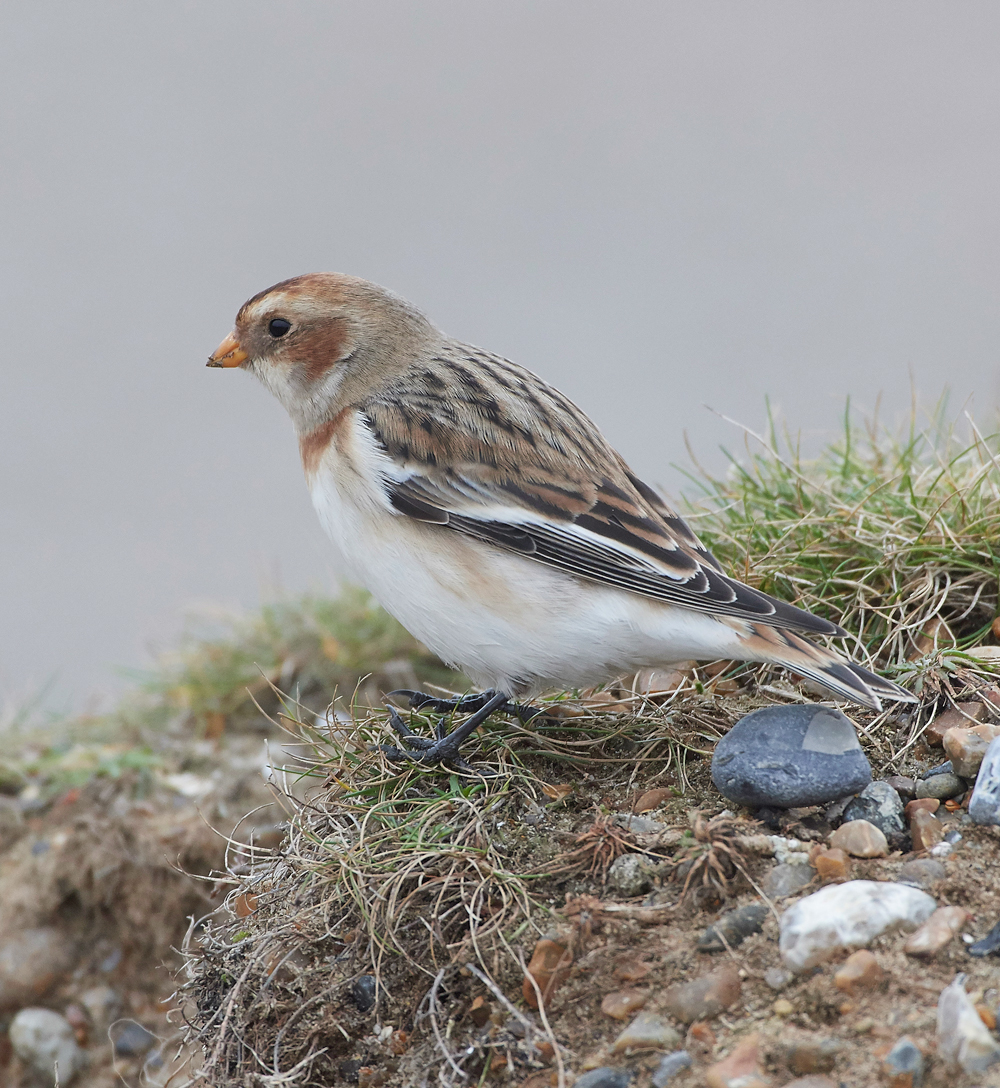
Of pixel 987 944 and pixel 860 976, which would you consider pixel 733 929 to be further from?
pixel 987 944

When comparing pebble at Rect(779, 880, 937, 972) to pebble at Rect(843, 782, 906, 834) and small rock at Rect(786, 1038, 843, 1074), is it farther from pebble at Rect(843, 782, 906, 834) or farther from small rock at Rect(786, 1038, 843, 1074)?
pebble at Rect(843, 782, 906, 834)

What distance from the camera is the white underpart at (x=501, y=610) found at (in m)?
3.31

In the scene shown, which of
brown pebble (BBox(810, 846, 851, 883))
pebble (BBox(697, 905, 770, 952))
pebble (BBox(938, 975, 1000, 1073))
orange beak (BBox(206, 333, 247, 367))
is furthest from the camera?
orange beak (BBox(206, 333, 247, 367))

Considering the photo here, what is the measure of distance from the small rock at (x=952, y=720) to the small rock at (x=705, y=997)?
1.09m

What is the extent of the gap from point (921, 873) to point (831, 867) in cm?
19

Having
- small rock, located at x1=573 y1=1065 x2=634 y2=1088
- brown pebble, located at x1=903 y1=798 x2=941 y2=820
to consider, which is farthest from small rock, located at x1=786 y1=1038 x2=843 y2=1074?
brown pebble, located at x1=903 y1=798 x2=941 y2=820

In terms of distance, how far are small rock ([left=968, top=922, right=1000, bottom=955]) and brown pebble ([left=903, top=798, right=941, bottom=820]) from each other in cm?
48

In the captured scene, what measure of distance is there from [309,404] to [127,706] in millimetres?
2321

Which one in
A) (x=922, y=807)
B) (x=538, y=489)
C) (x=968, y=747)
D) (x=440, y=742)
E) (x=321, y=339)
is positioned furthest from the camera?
(x=321, y=339)

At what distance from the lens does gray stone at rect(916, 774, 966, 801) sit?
2912 mm

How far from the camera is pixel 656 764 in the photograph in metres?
3.32

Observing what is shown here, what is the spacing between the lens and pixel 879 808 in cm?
282

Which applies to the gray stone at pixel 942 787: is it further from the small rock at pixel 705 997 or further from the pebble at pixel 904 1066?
the pebble at pixel 904 1066

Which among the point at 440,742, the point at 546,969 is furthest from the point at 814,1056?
the point at 440,742
